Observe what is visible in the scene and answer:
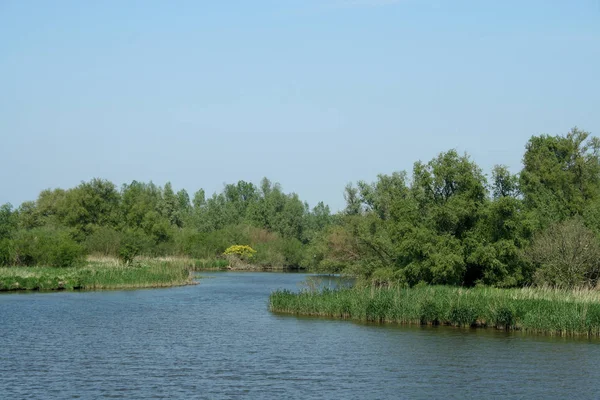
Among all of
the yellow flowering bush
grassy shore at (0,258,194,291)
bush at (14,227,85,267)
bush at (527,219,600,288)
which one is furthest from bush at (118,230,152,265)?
bush at (527,219,600,288)

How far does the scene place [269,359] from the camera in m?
30.2

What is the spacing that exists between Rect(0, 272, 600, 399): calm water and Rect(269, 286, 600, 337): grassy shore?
1054 mm

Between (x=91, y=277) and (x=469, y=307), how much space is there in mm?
37539

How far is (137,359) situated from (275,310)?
58.2 ft

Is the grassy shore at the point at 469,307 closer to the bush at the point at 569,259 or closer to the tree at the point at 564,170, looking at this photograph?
the bush at the point at 569,259

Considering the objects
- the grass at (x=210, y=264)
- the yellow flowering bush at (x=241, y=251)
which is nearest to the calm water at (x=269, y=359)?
the grass at (x=210, y=264)

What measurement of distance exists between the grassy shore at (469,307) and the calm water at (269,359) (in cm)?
105

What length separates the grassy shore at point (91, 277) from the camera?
60.5m

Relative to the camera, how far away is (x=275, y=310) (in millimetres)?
46844

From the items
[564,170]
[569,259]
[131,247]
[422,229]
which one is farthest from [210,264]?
[569,259]

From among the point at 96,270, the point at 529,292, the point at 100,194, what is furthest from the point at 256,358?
the point at 100,194

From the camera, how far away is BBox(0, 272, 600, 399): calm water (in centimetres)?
2458

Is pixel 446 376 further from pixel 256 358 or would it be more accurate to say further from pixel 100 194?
pixel 100 194

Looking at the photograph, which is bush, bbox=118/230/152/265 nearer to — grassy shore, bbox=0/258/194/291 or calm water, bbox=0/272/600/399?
grassy shore, bbox=0/258/194/291
